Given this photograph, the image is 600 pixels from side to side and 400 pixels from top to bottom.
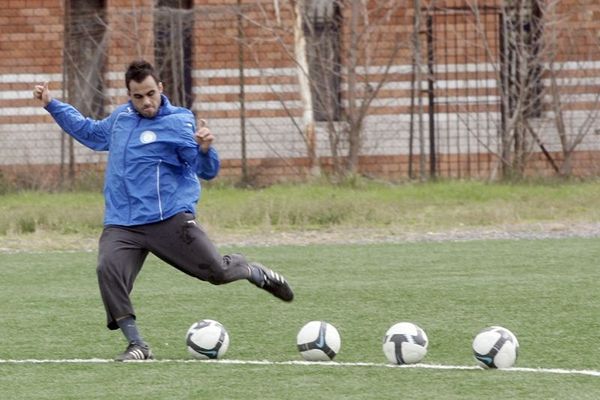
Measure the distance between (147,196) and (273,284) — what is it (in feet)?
3.44

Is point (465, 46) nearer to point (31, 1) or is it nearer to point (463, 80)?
point (463, 80)

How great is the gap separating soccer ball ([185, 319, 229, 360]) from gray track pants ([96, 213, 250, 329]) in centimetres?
38

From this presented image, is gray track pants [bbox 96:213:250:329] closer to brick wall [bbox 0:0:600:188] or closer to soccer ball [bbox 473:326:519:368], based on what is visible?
soccer ball [bbox 473:326:519:368]

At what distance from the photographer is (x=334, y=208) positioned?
56.6 feet

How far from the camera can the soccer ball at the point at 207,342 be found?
793 centimetres

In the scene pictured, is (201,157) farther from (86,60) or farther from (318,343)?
(86,60)

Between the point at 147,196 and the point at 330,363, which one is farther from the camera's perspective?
the point at 147,196

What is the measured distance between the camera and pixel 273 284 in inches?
343

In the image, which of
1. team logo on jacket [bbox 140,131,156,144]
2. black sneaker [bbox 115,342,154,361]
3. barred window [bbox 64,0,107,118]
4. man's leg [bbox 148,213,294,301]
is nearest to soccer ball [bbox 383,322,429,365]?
man's leg [bbox 148,213,294,301]

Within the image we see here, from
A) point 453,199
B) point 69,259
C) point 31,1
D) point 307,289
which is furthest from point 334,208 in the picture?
point 31,1

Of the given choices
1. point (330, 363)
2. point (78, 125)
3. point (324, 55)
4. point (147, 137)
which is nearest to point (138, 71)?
point (147, 137)

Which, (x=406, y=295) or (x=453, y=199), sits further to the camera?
(x=453, y=199)

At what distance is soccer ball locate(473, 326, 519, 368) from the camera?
7.33 metres

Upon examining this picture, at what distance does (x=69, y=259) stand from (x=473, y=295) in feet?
15.8
